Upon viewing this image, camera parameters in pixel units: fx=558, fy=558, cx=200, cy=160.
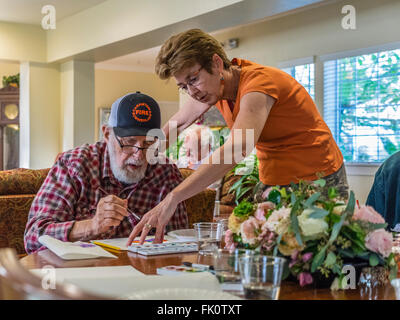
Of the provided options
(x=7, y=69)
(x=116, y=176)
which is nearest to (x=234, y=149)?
(x=116, y=176)

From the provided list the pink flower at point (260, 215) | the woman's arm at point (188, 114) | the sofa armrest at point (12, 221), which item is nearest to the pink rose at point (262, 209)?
the pink flower at point (260, 215)

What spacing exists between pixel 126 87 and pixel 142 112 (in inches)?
350

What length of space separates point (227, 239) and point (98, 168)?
89 centimetres

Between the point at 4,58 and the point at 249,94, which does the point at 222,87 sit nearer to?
the point at 249,94

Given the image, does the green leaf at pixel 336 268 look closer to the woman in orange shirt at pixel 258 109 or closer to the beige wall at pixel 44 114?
the woman in orange shirt at pixel 258 109

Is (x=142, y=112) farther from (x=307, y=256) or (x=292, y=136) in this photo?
(x=307, y=256)

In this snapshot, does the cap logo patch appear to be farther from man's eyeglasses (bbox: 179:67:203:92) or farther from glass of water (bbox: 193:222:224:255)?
glass of water (bbox: 193:222:224:255)

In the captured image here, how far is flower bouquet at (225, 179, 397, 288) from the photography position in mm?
1056

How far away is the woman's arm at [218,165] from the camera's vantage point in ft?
5.16

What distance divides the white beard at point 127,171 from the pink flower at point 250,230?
36.2 inches

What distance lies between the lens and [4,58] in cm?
716

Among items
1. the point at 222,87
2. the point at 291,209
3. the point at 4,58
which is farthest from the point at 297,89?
the point at 4,58

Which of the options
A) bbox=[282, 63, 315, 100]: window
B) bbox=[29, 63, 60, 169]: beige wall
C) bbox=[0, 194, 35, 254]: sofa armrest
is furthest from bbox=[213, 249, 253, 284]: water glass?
bbox=[29, 63, 60, 169]: beige wall

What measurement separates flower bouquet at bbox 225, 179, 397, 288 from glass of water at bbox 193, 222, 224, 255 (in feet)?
1.15
